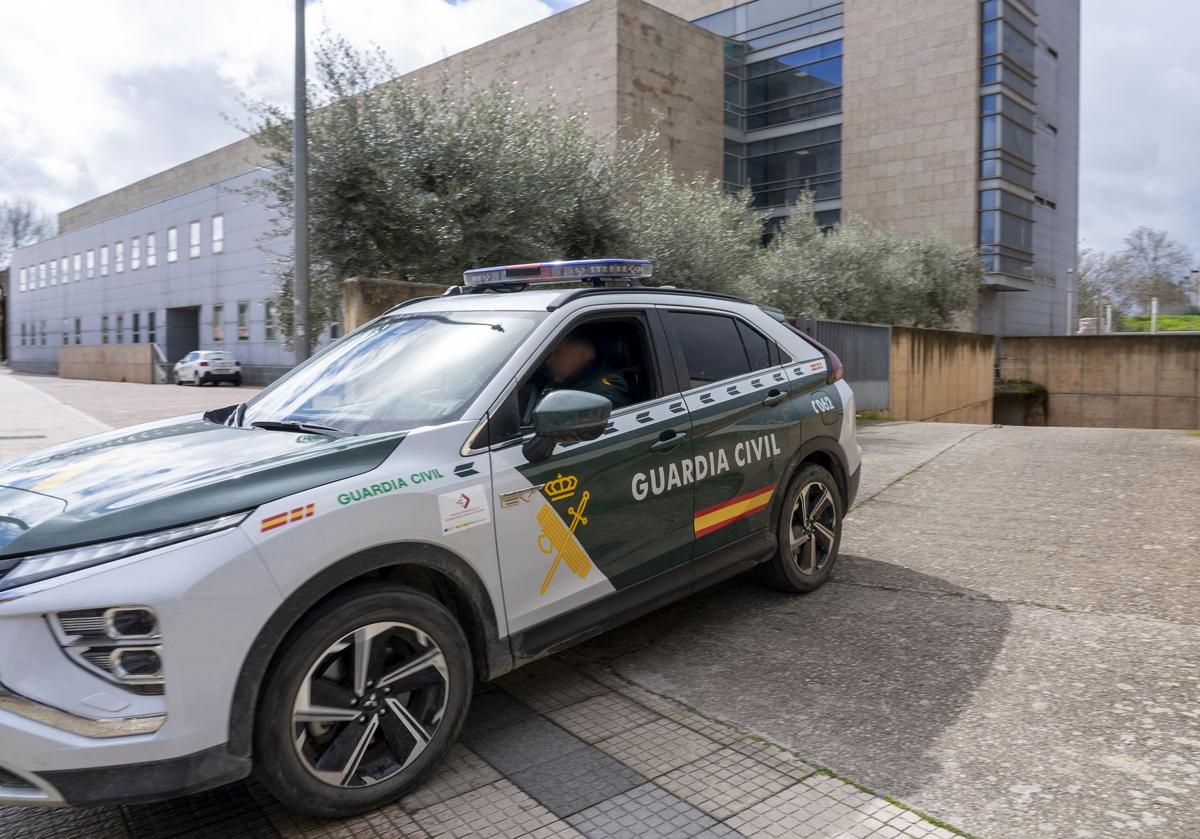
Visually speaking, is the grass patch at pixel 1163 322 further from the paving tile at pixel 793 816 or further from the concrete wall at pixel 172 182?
the paving tile at pixel 793 816

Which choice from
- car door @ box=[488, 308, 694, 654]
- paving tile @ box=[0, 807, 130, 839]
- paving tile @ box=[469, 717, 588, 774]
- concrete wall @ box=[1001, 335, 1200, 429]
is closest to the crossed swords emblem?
car door @ box=[488, 308, 694, 654]

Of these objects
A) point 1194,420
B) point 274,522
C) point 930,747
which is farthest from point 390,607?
point 1194,420

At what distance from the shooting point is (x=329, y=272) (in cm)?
1279

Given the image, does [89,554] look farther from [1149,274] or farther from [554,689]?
[1149,274]

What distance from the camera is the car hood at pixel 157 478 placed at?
248 cm

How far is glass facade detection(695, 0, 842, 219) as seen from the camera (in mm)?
42969

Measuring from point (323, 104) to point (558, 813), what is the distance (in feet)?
38.3

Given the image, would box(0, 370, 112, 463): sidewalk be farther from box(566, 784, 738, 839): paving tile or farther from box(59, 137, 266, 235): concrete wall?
box(59, 137, 266, 235): concrete wall

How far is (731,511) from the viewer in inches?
168

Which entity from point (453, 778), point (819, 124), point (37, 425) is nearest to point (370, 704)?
point (453, 778)

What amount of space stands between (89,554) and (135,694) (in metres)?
0.40

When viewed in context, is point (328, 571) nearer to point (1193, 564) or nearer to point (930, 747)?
point (930, 747)

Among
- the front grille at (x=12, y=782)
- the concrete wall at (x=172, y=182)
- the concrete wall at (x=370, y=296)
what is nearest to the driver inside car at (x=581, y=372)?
the front grille at (x=12, y=782)

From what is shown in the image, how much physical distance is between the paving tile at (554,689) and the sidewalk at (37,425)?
23.3 feet
